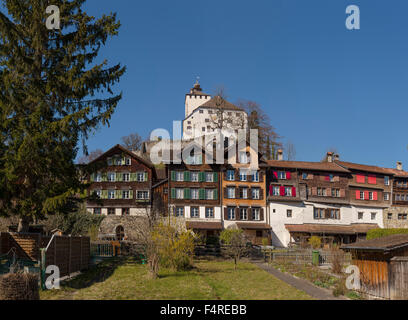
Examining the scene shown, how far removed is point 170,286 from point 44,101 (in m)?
10.7

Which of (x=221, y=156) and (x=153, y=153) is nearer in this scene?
(x=221, y=156)

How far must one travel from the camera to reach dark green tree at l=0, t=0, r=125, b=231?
19.2 metres

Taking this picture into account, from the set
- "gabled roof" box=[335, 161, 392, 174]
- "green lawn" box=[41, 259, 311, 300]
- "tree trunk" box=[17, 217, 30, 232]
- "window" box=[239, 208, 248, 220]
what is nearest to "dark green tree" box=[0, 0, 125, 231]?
"tree trunk" box=[17, 217, 30, 232]

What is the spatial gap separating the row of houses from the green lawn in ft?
71.5

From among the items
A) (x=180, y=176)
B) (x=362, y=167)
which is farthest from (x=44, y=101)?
(x=362, y=167)

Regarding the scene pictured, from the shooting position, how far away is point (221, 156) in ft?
156

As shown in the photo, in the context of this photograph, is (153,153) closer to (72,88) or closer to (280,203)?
(280,203)

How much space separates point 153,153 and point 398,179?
148 ft

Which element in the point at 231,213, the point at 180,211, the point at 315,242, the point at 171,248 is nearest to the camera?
the point at 171,248

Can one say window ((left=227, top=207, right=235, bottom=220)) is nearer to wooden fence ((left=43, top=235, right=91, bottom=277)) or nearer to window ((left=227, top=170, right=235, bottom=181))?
window ((left=227, top=170, right=235, bottom=181))

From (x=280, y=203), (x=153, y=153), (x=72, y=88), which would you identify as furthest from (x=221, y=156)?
(x=153, y=153)

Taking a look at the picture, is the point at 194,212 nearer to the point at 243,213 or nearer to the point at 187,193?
the point at 187,193

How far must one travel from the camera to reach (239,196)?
47.1 metres
